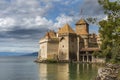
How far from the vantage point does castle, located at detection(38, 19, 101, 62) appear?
7094cm

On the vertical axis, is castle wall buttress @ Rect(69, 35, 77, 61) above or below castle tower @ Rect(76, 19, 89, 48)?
below

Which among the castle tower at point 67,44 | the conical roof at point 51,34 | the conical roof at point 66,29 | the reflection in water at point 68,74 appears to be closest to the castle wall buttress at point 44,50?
the conical roof at point 51,34

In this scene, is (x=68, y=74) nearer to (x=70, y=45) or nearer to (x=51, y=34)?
(x=70, y=45)

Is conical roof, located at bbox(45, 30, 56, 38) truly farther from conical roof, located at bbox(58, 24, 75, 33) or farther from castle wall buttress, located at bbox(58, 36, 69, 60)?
castle wall buttress, located at bbox(58, 36, 69, 60)

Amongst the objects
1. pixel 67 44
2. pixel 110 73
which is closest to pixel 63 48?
pixel 67 44

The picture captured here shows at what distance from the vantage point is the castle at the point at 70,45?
70.9m

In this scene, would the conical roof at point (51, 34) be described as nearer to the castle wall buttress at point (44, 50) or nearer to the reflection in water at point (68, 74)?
the castle wall buttress at point (44, 50)

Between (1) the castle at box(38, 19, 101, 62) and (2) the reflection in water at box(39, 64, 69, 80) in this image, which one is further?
(1) the castle at box(38, 19, 101, 62)

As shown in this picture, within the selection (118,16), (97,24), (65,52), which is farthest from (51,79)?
(65,52)

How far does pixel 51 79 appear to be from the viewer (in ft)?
107

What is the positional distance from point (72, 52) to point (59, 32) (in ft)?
16.5

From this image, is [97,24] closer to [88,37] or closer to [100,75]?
[100,75]

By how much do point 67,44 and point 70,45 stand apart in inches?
29.0

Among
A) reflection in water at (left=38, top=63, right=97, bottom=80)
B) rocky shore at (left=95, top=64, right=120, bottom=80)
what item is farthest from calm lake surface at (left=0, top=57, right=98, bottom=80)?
rocky shore at (left=95, top=64, right=120, bottom=80)
